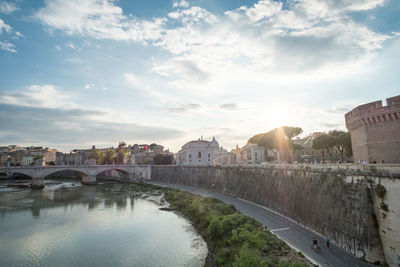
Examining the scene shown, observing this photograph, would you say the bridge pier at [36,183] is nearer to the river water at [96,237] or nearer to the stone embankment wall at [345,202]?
the river water at [96,237]

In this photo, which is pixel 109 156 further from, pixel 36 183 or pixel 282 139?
pixel 282 139

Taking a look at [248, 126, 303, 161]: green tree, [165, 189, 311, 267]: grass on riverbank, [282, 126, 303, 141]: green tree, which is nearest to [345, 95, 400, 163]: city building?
[165, 189, 311, 267]: grass on riverbank

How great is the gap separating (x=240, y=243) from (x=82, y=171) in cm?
4955

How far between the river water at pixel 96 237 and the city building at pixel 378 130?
14.7 m

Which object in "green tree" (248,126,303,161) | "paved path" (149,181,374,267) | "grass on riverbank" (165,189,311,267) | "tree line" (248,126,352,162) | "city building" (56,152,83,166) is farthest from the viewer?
"city building" (56,152,83,166)

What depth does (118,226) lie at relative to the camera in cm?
2091

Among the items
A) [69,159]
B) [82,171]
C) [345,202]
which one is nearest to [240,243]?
[345,202]

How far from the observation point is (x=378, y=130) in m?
17.6

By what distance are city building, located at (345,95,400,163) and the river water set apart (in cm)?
1465

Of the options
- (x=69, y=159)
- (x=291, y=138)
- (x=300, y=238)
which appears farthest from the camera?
(x=69, y=159)

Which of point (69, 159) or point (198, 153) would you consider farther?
point (69, 159)

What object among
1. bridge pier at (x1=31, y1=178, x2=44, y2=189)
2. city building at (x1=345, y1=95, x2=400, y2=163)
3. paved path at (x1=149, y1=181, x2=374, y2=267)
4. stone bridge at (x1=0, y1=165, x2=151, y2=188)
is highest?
city building at (x1=345, y1=95, x2=400, y2=163)

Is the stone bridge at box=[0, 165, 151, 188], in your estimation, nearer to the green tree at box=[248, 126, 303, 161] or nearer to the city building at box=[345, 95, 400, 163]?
the green tree at box=[248, 126, 303, 161]

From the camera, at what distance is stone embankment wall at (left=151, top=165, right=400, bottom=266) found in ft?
34.4
